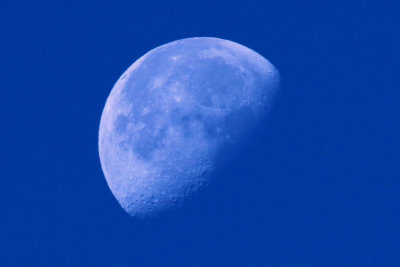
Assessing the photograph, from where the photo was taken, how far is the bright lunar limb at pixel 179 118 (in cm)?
650

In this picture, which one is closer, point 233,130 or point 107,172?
point 233,130

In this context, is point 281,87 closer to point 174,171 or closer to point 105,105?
point 174,171

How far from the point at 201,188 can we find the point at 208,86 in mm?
1357

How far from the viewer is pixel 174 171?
262 inches

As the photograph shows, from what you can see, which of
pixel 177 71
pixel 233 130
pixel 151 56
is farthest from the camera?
pixel 151 56

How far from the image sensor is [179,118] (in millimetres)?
6590

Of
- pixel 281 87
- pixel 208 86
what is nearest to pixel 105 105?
pixel 208 86

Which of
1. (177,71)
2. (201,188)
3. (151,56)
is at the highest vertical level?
(151,56)

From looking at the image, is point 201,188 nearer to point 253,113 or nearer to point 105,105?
point 253,113

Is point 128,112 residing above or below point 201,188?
above

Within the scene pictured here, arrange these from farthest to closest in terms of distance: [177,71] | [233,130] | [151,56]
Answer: [151,56], [177,71], [233,130]

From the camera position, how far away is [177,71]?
6.97m

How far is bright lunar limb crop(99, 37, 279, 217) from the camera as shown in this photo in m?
6.50

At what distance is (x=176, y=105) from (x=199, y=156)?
75 cm
